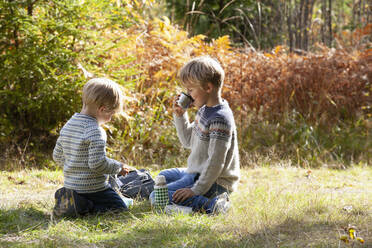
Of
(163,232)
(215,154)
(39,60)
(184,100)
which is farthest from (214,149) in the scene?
(39,60)

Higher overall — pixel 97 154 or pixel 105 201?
pixel 97 154

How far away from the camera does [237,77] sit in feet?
19.2

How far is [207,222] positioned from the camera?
2910 millimetres

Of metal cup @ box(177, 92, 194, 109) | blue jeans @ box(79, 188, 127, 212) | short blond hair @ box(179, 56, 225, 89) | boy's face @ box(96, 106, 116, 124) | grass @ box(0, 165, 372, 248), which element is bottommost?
grass @ box(0, 165, 372, 248)

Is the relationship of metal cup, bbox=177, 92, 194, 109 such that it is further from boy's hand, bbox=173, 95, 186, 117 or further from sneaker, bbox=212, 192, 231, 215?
sneaker, bbox=212, 192, 231, 215

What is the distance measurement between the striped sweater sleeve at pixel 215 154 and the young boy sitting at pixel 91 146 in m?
0.58

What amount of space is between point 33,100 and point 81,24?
1040 mm

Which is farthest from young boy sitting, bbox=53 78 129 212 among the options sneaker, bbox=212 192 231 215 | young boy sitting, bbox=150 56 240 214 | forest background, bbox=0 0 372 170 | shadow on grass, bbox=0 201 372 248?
forest background, bbox=0 0 372 170

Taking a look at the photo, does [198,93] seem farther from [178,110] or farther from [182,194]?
[182,194]

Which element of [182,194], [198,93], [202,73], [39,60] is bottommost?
[182,194]

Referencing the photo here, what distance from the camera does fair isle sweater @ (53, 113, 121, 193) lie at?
2.99 meters

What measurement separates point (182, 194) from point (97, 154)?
0.70 meters

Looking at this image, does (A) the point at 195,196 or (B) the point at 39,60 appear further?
(B) the point at 39,60

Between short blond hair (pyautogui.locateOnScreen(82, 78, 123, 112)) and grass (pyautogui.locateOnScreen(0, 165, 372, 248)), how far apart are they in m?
0.84
